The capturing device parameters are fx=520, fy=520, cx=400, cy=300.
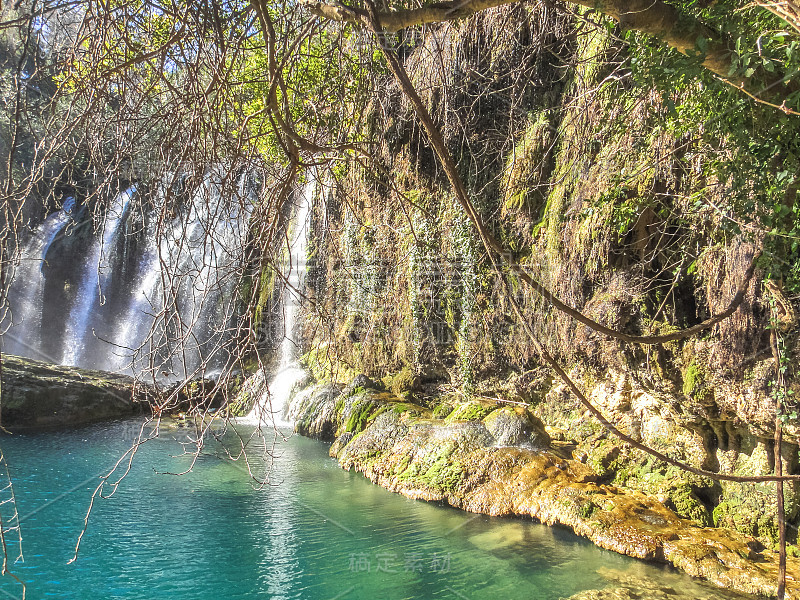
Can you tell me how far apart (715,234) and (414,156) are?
470 centimetres

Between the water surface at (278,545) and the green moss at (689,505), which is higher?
the green moss at (689,505)

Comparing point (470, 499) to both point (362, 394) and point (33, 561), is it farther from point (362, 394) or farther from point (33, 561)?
point (33, 561)

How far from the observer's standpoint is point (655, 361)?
4773 millimetres

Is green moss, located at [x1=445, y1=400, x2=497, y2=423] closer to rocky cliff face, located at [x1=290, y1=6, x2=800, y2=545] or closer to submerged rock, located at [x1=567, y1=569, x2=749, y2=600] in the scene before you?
rocky cliff face, located at [x1=290, y1=6, x2=800, y2=545]

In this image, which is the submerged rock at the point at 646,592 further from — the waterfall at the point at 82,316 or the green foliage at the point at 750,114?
the waterfall at the point at 82,316

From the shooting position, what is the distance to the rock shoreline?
3609mm

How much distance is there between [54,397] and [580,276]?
7.79 metres

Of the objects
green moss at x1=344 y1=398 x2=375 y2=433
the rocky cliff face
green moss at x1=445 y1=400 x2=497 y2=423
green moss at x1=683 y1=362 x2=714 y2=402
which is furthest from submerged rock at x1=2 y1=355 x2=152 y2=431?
green moss at x1=683 y1=362 x2=714 y2=402

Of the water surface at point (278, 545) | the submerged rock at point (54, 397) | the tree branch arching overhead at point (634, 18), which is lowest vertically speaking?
the water surface at point (278, 545)

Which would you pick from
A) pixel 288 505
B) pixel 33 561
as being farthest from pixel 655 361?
pixel 33 561

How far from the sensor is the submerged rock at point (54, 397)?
7539 mm

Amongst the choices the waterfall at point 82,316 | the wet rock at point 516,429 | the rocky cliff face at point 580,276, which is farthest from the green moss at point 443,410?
the waterfall at point 82,316

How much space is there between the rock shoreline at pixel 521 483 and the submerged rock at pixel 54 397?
3.68 m

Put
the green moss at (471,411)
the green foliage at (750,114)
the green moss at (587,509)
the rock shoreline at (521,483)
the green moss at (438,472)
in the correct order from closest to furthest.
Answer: the green foliage at (750,114) < the rock shoreline at (521,483) < the green moss at (587,509) < the green moss at (438,472) < the green moss at (471,411)
